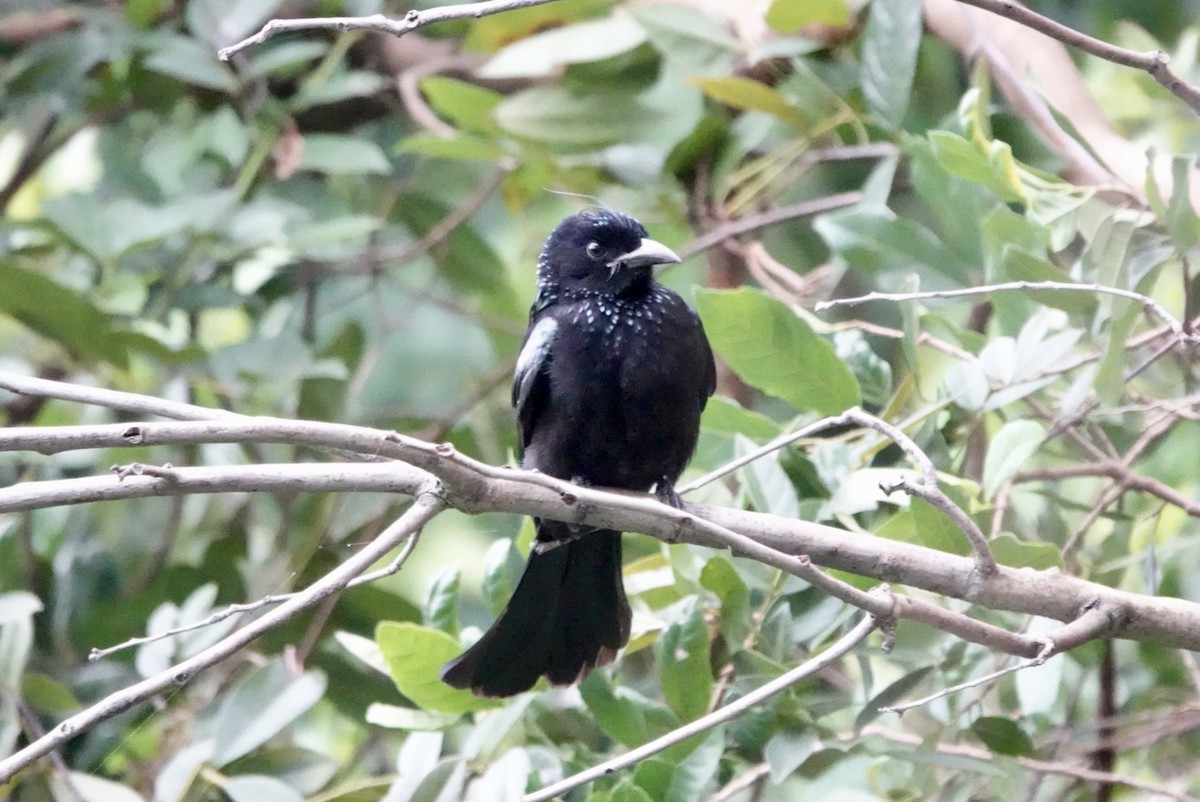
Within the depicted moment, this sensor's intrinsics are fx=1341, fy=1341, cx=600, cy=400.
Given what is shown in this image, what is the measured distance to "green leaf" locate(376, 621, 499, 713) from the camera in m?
2.34

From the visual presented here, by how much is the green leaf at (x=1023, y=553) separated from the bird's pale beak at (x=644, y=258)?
0.92 meters

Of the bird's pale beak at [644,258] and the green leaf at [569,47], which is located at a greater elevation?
the green leaf at [569,47]

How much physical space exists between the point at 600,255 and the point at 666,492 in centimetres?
59

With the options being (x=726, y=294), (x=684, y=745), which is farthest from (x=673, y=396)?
(x=684, y=745)

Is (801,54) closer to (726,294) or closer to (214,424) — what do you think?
(726,294)

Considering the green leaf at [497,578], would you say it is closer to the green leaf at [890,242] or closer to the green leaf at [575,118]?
the green leaf at [890,242]

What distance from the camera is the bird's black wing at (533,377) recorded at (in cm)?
260

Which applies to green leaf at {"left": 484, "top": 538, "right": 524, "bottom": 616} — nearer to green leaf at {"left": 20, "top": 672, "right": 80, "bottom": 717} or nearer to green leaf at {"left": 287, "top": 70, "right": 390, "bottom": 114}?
green leaf at {"left": 20, "top": 672, "right": 80, "bottom": 717}

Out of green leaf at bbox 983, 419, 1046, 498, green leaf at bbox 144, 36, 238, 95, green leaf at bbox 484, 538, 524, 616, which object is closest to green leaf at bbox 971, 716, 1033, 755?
green leaf at bbox 983, 419, 1046, 498

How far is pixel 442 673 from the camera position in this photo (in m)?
2.34

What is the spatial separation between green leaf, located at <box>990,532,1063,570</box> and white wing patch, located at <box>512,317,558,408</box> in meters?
0.93

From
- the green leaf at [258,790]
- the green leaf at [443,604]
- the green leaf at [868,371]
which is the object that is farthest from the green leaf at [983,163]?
the green leaf at [258,790]

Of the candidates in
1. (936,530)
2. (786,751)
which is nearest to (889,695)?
(786,751)

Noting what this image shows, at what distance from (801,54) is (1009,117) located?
54 centimetres
